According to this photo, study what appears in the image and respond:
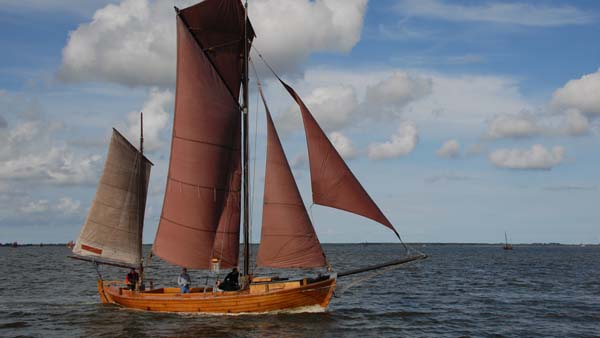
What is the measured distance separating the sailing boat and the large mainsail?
5 cm

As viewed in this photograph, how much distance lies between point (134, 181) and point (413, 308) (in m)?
17.6

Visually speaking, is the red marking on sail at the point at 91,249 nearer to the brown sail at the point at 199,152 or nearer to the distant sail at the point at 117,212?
the distant sail at the point at 117,212

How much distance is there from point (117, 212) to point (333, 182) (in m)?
13.9

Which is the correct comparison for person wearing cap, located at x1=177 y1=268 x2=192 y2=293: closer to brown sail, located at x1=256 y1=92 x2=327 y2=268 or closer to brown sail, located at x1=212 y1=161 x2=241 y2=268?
brown sail, located at x1=212 y1=161 x2=241 y2=268

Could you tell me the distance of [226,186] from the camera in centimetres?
A: 3019

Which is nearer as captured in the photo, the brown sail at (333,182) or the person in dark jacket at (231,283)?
the brown sail at (333,182)

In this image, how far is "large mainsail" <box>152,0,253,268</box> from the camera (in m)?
29.8

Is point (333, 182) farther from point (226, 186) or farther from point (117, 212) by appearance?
point (117, 212)

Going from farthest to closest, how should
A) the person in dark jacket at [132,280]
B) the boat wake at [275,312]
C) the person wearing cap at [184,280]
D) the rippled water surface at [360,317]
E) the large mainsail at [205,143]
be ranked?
the person in dark jacket at [132,280], the person wearing cap at [184,280], the large mainsail at [205,143], the boat wake at [275,312], the rippled water surface at [360,317]

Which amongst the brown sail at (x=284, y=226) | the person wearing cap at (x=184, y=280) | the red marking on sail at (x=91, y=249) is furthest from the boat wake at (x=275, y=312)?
the red marking on sail at (x=91, y=249)

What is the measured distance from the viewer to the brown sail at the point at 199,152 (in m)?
29.8

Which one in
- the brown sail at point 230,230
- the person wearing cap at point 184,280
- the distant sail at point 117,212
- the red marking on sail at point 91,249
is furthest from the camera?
the distant sail at point 117,212

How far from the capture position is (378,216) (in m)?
27.5

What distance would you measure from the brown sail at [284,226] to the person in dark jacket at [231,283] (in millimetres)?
1740
